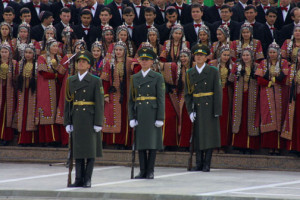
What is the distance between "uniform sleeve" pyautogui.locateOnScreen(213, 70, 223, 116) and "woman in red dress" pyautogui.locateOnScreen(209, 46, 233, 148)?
1.08m

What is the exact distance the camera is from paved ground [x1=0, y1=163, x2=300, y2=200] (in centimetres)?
1112

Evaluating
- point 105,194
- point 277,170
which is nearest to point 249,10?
point 277,170

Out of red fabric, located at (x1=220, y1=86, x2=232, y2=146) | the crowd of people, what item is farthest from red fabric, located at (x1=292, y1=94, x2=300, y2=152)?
red fabric, located at (x1=220, y1=86, x2=232, y2=146)

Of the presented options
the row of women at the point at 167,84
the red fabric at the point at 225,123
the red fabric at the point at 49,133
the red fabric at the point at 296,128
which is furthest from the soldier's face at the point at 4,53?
the red fabric at the point at 296,128

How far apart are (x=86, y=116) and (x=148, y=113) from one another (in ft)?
4.44

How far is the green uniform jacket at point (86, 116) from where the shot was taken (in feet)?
39.7

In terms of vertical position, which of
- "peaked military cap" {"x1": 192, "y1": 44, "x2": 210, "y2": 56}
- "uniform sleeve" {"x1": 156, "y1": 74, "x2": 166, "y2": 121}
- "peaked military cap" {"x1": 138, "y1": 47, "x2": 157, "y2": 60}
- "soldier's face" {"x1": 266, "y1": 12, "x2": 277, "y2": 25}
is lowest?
"uniform sleeve" {"x1": 156, "y1": 74, "x2": 166, "y2": 121}

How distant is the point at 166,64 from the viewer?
1538 centimetres

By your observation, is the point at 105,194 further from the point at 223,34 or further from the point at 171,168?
the point at 223,34

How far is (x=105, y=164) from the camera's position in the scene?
1558 cm

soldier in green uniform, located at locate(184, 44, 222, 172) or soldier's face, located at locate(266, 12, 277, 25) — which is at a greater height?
soldier's face, located at locate(266, 12, 277, 25)

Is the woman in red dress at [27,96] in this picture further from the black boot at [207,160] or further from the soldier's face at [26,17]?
the black boot at [207,160]

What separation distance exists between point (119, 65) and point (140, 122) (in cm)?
275

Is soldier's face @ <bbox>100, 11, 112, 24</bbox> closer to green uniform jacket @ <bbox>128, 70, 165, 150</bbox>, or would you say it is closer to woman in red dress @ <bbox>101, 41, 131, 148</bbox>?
woman in red dress @ <bbox>101, 41, 131, 148</bbox>
